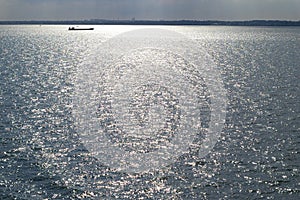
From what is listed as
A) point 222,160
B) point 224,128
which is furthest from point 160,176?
point 224,128

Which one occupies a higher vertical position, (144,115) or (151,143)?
(144,115)

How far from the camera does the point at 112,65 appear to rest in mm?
158000

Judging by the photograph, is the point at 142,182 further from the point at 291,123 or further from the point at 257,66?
the point at 257,66

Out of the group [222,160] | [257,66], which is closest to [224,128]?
[222,160]

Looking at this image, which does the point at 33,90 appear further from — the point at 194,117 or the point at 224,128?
the point at 224,128

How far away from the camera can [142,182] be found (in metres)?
43.7

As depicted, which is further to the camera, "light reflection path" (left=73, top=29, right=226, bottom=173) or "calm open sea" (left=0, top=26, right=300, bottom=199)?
"light reflection path" (left=73, top=29, right=226, bottom=173)

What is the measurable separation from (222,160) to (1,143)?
27.5 metres

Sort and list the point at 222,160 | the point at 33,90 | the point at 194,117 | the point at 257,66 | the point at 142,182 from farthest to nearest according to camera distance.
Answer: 1. the point at 257,66
2. the point at 33,90
3. the point at 194,117
4. the point at 222,160
5. the point at 142,182

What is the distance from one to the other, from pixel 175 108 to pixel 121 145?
78.6 ft

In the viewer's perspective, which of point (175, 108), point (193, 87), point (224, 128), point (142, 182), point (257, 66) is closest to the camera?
point (142, 182)

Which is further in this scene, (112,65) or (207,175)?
(112,65)

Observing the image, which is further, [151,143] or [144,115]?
[144,115]

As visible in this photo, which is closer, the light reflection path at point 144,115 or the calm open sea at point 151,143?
the calm open sea at point 151,143
